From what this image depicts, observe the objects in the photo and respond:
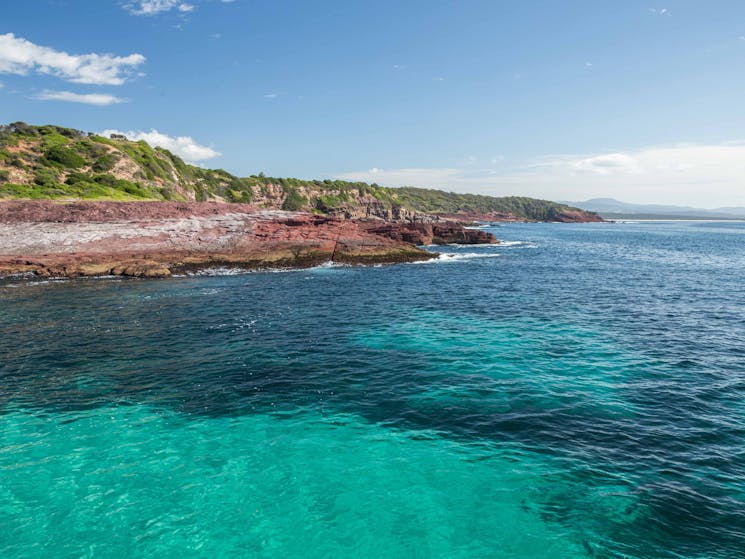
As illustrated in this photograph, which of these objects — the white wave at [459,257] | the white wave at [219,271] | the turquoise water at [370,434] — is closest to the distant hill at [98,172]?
the white wave at [219,271]

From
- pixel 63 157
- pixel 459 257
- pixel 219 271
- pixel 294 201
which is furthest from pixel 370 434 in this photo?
pixel 294 201

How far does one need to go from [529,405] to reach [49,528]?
15.7 meters

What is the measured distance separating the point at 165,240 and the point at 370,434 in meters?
48.3

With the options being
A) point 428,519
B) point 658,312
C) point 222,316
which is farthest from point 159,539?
point 658,312

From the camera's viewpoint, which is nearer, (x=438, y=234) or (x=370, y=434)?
(x=370, y=434)

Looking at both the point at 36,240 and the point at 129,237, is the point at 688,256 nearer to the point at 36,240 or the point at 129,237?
the point at 129,237

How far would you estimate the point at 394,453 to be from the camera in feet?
44.8

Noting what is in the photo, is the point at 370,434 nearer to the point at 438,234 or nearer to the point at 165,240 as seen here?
the point at 165,240

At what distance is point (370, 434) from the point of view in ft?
48.5

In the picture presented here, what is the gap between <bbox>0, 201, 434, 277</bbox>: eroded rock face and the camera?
47.7 metres

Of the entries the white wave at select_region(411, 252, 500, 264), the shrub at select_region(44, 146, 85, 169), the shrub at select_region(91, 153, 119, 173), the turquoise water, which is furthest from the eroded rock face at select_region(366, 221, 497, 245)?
the turquoise water

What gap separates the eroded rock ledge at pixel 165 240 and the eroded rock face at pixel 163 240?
0.31 feet

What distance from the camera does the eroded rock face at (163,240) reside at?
156 ft

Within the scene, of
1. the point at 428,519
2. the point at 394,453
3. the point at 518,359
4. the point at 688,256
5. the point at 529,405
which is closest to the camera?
the point at 428,519
